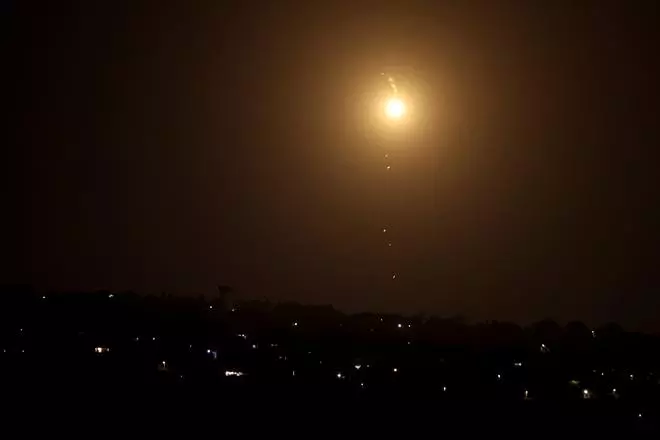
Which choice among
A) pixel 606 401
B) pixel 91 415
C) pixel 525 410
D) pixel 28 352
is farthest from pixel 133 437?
pixel 606 401

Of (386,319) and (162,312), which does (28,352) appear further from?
(386,319)

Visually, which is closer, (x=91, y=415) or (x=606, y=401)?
(x=91, y=415)

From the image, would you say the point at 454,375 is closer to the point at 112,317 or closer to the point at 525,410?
the point at 525,410

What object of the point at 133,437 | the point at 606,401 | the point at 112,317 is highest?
the point at 112,317

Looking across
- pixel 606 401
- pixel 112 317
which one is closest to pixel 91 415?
pixel 112 317

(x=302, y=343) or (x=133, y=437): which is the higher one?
(x=302, y=343)

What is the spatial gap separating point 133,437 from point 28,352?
2.81 m

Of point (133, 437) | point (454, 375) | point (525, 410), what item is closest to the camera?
point (133, 437)

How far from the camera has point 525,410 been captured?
36.4 feet

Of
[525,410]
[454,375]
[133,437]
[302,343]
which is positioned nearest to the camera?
[133,437]

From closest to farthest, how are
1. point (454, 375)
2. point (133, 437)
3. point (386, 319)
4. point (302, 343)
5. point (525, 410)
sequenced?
1. point (133, 437)
2. point (525, 410)
3. point (454, 375)
4. point (302, 343)
5. point (386, 319)

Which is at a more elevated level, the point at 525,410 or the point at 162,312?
the point at 162,312

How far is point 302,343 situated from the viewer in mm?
12883

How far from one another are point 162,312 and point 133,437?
13.6 ft
